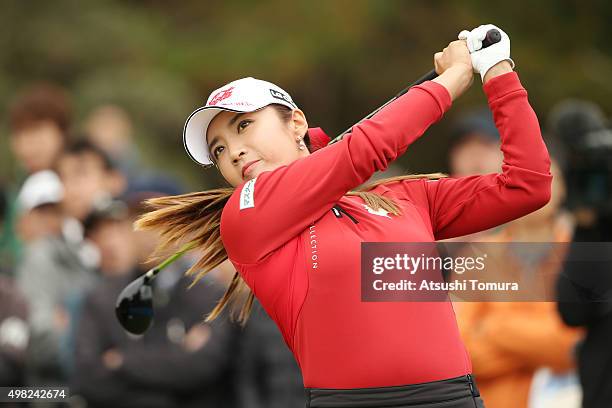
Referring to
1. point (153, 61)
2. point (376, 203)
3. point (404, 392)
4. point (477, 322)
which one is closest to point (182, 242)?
point (376, 203)

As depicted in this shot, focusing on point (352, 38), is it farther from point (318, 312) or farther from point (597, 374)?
point (318, 312)

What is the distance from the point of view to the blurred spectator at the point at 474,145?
7.35 meters

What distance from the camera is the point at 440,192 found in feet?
13.4

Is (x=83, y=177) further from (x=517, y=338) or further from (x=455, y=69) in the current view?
(x=455, y=69)

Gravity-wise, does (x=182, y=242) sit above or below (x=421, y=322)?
above

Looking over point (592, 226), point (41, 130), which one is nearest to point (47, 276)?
point (41, 130)

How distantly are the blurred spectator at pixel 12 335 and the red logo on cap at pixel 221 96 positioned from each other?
3.30 metres

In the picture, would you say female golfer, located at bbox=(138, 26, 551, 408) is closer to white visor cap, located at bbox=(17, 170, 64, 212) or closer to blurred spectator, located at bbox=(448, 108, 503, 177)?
blurred spectator, located at bbox=(448, 108, 503, 177)

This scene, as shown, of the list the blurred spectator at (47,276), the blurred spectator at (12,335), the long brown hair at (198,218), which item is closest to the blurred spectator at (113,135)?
the blurred spectator at (47,276)

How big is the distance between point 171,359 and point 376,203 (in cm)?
299

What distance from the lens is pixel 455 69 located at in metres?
3.88

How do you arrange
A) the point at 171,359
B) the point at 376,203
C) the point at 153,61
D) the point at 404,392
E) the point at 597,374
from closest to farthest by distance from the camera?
the point at 404,392
the point at 376,203
the point at 597,374
the point at 171,359
the point at 153,61

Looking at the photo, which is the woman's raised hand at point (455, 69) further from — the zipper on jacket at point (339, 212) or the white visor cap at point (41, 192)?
the white visor cap at point (41, 192)

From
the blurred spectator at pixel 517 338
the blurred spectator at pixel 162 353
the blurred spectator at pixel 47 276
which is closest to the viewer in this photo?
the blurred spectator at pixel 517 338
